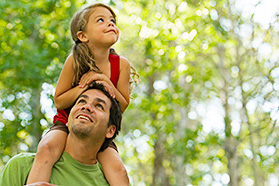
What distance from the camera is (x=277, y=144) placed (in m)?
12.5

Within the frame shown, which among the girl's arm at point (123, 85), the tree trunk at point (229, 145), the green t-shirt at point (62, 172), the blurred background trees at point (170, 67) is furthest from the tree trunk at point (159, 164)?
the green t-shirt at point (62, 172)

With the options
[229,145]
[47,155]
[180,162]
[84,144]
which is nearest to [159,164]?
[180,162]

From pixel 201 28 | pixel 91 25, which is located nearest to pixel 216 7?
pixel 201 28

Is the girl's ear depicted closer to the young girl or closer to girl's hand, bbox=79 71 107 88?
the young girl

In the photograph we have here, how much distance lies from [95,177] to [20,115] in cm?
813

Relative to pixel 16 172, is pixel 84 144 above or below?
above

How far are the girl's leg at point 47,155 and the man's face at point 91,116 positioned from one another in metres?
0.13

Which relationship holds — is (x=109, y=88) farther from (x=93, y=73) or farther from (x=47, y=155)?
(x=47, y=155)

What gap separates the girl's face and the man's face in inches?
14.9

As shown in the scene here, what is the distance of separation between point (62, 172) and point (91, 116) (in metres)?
0.46

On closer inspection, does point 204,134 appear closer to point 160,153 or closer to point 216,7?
point 160,153

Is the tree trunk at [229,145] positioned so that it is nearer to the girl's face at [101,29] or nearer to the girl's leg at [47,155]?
the girl's face at [101,29]

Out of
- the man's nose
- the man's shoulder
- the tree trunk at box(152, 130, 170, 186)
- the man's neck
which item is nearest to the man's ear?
the man's neck

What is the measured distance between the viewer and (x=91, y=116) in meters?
3.29
